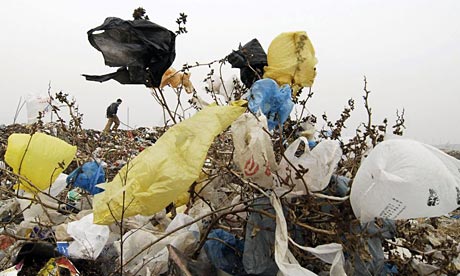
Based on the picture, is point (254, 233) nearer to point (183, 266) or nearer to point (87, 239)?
point (183, 266)

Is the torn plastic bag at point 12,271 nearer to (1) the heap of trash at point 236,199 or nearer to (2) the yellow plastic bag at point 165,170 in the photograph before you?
(1) the heap of trash at point 236,199

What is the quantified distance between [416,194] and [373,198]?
96 millimetres

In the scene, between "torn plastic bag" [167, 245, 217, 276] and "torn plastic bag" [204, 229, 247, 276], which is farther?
"torn plastic bag" [204, 229, 247, 276]

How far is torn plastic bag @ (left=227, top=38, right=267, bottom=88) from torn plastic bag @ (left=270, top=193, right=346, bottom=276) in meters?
1.10

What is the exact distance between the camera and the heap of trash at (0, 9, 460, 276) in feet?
3.35

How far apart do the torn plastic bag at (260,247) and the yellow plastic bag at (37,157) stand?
2.44 feet

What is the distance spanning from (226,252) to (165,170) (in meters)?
0.37

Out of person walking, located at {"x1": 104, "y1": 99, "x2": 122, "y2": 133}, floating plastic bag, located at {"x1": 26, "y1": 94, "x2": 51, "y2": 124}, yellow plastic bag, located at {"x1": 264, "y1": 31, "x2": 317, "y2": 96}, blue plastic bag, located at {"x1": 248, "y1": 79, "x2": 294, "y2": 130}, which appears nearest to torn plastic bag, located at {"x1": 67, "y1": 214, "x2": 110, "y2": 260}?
blue plastic bag, located at {"x1": 248, "y1": 79, "x2": 294, "y2": 130}

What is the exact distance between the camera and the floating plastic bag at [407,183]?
0.93m

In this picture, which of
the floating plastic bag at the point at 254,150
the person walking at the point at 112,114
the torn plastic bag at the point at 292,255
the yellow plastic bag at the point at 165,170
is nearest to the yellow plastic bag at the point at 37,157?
the yellow plastic bag at the point at 165,170

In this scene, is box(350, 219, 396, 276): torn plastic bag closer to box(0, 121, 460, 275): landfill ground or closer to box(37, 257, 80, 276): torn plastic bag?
box(0, 121, 460, 275): landfill ground

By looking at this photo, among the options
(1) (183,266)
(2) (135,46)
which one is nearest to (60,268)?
(1) (183,266)

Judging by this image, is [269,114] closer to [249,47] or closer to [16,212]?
[249,47]

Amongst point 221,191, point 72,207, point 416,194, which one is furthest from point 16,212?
point 416,194
